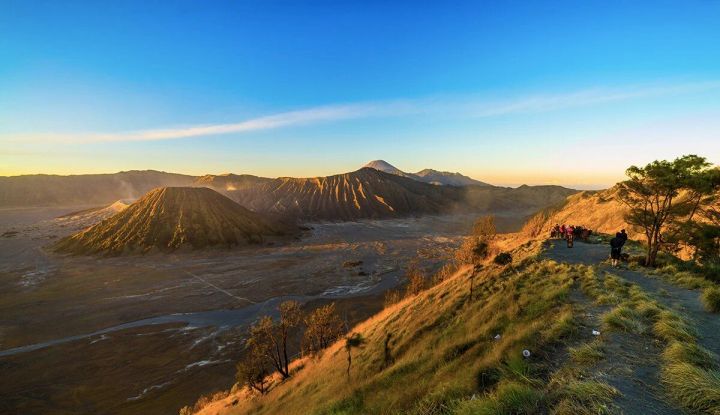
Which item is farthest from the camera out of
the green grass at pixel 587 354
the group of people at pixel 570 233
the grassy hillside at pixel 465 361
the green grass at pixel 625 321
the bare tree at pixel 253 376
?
the group of people at pixel 570 233

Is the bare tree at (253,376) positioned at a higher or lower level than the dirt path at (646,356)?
lower

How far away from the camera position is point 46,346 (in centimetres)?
2972

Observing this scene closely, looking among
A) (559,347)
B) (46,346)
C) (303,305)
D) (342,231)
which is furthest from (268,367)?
(342,231)

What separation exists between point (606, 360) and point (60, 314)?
164ft

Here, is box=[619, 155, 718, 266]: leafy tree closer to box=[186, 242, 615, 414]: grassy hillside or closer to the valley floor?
box=[186, 242, 615, 414]: grassy hillside

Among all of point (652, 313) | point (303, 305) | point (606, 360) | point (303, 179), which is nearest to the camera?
point (606, 360)

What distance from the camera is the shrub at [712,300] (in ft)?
28.2

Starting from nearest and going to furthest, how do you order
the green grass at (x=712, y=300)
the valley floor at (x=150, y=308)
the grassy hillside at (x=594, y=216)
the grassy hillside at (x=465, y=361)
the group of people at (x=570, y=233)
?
the grassy hillside at (x=465, y=361)
the green grass at (x=712, y=300)
the group of people at (x=570, y=233)
the valley floor at (x=150, y=308)
the grassy hillside at (x=594, y=216)

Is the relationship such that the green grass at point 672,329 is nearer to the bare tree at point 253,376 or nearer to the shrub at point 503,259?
the shrub at point 503,259

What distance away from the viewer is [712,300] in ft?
28.8

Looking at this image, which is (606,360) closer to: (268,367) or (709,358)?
(709,358)

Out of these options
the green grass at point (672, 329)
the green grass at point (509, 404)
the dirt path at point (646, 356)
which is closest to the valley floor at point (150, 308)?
the green grass at point (509, 404)

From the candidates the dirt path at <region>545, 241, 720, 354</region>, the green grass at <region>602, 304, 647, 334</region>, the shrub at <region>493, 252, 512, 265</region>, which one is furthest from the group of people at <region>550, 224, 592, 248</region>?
the green grass at <region>602, 304, 647, 334</region>

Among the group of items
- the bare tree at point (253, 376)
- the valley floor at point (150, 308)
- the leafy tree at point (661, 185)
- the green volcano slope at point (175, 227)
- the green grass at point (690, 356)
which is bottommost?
the valley floor at point (150, 308)
